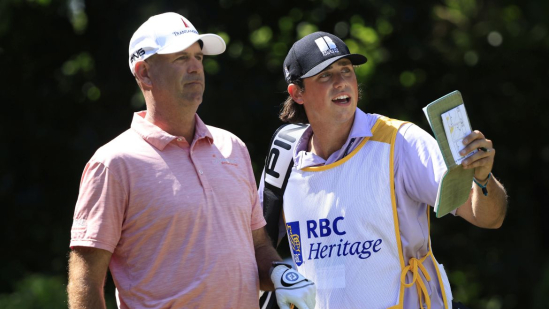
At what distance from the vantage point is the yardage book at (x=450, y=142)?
10.1 ft

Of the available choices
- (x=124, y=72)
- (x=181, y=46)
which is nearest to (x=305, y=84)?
(x=181, y=46)

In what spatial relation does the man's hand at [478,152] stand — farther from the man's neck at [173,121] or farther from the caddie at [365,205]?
the man's neck at [173,121]

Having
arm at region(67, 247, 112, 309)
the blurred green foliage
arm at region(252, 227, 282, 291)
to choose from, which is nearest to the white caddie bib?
arm at region(252, 227, 282, 291)

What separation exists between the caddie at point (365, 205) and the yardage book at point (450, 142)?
0.31ft

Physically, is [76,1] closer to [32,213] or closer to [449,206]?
[32,213]

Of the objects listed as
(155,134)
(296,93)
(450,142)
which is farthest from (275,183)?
(450,142)

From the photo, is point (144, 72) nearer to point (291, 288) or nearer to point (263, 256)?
point (263, 256)

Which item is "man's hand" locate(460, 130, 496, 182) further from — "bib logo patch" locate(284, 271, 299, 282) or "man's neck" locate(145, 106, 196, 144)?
"man's neck" locate(145, 106, 196, 144)

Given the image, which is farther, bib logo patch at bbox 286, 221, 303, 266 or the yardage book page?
bib logo patch at bbox 286, 221, 303, 266

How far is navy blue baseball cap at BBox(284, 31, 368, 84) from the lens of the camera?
377 cm

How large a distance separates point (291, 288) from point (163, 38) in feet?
3.56

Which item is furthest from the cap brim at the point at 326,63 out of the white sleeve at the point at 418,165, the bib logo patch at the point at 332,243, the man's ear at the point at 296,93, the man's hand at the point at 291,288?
the man's hand at the point at 291,288

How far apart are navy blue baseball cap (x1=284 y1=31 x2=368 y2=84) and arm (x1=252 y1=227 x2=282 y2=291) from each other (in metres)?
0.82

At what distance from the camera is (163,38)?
3203mm
